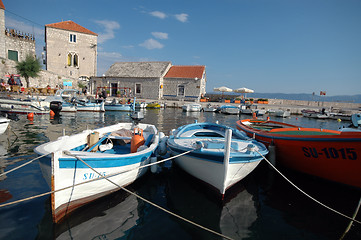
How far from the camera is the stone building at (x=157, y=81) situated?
116 feet

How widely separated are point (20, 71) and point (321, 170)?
3831 cm

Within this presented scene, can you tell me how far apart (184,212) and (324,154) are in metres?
4.84

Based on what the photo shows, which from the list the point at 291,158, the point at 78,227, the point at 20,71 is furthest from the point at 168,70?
the point at 78,227

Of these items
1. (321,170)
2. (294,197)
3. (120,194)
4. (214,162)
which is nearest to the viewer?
(214,162)

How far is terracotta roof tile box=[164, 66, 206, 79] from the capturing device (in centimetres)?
3522

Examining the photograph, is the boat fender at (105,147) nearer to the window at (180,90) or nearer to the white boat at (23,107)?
the white boat at (23,107)

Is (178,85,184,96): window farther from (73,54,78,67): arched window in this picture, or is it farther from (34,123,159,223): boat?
(34,123,159,223): boat

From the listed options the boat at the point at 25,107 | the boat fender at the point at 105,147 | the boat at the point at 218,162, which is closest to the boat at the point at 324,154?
the boat at the point at 218,162

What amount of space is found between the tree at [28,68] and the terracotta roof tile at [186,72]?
793 inches

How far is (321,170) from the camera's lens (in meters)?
→ 6.77

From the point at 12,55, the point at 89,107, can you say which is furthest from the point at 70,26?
the point at 89,107

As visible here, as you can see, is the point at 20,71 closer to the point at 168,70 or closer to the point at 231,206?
the point at 168,70

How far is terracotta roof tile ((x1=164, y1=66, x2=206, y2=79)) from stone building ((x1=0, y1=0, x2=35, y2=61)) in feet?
86.5

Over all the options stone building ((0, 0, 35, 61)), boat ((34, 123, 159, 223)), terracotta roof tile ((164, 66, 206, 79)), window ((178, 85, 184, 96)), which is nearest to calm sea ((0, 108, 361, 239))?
boat ((34, 123, 159, 223))
